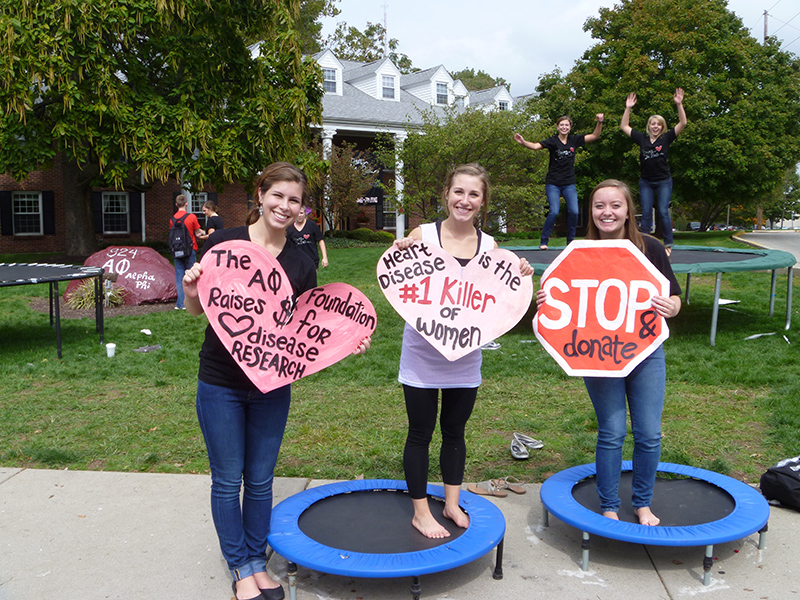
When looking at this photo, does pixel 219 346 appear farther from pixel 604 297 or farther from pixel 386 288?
pixel 604 297

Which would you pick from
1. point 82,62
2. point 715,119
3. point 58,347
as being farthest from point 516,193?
point 715,119

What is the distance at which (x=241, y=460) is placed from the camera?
3.02 meters

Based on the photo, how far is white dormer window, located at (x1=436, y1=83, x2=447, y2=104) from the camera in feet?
120

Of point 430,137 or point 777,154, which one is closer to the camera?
point 430,137

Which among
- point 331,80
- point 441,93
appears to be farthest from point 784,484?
point 441,93

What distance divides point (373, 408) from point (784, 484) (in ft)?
10.9

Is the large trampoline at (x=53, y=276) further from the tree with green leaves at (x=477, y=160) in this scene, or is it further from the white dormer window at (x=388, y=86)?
the white dormer window at (x=388, y=86)

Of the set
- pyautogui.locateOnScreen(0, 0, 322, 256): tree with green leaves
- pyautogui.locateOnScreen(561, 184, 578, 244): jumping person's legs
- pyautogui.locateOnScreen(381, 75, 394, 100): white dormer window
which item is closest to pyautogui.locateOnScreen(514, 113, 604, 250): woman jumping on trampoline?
pyautogui.locateOnScreen(561, 184, 578, 244): jumping person's legs

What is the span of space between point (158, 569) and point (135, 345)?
20.7 ft

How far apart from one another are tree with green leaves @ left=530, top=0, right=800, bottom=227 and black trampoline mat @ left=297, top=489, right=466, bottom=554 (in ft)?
86.8

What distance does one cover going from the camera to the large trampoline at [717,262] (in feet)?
27.4

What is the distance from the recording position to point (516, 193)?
16.8 metres

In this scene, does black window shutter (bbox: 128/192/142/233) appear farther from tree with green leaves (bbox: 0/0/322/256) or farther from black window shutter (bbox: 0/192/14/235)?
tree with green leaves (bbox: 0/0/322/256)

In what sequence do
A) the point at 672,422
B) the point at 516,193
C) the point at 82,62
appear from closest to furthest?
the point at 672,422 < the point at 82,62 < the point at 516,193
